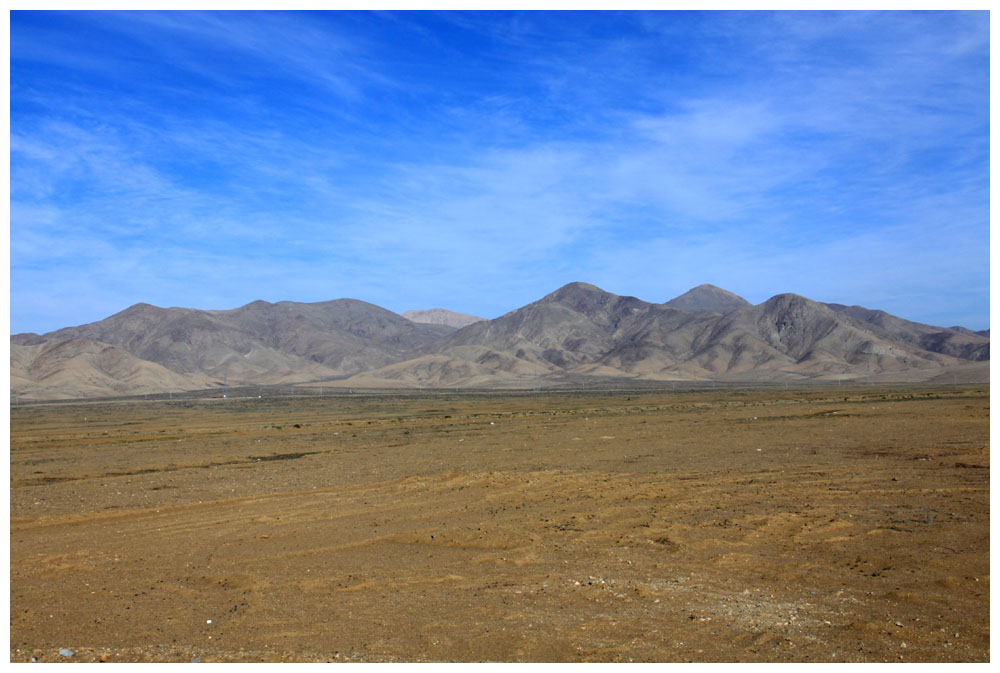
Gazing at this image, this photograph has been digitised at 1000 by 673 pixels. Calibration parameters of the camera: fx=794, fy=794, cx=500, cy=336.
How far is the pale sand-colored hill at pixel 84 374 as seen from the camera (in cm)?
12119

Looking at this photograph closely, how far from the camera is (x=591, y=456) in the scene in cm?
2528

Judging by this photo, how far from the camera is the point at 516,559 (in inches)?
462

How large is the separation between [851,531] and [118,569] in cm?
1131

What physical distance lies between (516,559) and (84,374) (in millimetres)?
138433

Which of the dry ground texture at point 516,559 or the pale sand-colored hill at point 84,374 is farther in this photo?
the pale sand-colored hill at point 84,374

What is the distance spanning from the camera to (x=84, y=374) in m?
132

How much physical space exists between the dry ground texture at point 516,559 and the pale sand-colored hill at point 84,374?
111 meters

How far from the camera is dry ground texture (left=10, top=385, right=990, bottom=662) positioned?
809 centimetres

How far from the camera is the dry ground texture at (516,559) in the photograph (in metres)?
8.09

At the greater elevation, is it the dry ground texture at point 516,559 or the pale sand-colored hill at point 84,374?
the pale sand-colored hill at point 84,374

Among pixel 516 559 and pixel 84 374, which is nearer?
pixel 516 559

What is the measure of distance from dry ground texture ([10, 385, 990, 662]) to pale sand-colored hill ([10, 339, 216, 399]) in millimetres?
110624

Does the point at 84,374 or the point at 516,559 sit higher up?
the point at 84,374

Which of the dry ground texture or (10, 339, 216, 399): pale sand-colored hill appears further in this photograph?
(10, 339, 216, 399): pale sand-colored hill
